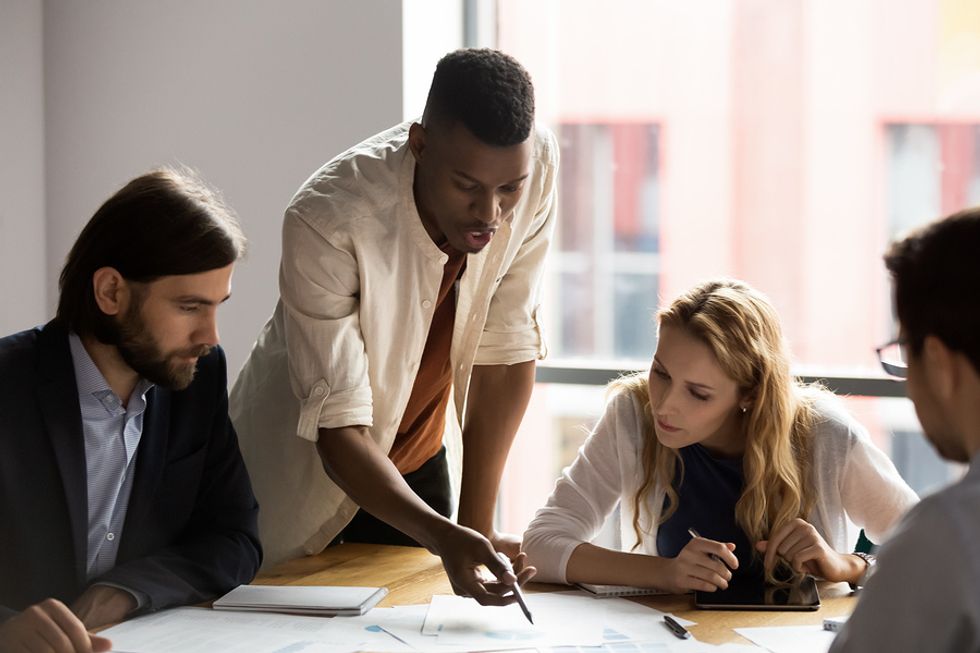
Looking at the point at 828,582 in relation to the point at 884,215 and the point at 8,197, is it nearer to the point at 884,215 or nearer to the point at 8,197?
the point at 884,215

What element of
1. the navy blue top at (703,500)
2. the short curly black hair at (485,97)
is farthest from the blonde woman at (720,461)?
the short curly black hair at (485,97)

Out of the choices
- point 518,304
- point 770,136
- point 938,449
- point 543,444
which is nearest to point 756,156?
point 770,136

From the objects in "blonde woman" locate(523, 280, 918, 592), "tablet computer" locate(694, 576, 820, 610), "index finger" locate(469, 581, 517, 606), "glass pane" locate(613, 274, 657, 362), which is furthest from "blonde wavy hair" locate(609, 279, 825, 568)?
"glass pane" locate(613, 274, 657, 362)

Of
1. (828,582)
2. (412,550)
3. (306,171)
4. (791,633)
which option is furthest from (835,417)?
(306,171)

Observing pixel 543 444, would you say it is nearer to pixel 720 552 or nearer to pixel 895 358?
pixel 895 358

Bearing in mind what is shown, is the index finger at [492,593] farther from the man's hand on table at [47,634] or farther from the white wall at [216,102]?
the white wall at [216,102]

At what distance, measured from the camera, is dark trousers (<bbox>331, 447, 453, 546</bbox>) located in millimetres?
2189

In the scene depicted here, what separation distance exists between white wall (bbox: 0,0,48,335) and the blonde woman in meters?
1.90

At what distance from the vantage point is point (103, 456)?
69.3 inches

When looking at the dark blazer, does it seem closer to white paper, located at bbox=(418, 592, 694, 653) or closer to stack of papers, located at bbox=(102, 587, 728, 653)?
stack of papers, located at bbox=(102, 587, 728, 653)

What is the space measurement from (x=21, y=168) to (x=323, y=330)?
182 centimetres

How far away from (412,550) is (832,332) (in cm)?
168

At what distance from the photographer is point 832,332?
3.29m

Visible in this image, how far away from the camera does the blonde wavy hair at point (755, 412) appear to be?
199 centimetres
